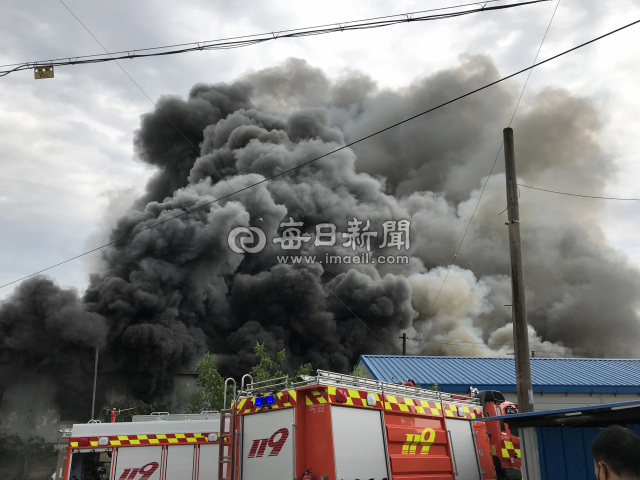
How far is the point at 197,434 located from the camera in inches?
372

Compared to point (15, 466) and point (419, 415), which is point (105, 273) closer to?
point (15, 466)

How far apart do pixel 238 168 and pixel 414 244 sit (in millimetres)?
20015

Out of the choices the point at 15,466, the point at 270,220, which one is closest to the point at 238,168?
the point at 270,220

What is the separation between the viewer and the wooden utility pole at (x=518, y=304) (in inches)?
349

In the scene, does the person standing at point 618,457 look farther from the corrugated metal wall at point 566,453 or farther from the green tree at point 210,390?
the green tree at point 210,390

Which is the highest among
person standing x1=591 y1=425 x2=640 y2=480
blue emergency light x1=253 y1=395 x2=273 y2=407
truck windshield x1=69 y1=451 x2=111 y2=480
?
blue emergency light x1=253 y1=395 x2=273 y2=407

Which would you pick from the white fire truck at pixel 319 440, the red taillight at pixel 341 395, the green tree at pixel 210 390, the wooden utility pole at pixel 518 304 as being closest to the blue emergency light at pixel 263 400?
the white fire truck at pixel 319 440

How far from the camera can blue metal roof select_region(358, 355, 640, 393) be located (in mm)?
19531

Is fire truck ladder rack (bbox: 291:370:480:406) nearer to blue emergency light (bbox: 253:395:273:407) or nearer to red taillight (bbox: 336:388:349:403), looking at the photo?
red taillight (bbox: 336:388:349:403)

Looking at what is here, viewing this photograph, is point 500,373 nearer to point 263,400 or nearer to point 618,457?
point 263,400

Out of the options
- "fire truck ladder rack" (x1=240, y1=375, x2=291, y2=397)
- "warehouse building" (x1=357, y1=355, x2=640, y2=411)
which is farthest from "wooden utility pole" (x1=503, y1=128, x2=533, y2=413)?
"warehouse building" (x1=357, y1=355, x2=640, y2=411)

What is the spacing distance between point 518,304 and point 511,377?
12.5 meters

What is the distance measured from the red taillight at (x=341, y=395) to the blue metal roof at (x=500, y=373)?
40.0 feet

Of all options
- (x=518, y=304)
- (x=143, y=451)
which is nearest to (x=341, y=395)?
(x=518, y=304)
